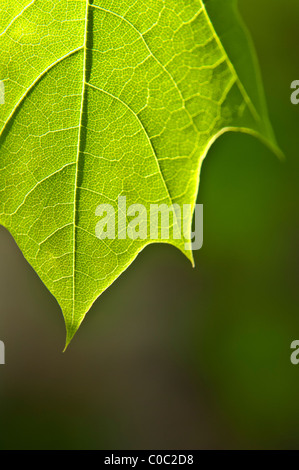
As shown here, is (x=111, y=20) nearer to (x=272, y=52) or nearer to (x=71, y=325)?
(x=71, y=325)

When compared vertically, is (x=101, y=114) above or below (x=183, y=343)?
above

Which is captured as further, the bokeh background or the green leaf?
the bokeh background

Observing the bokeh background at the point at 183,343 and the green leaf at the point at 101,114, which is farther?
the bokeh background at the point at 183,343

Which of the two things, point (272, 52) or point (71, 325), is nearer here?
point (71, 325)

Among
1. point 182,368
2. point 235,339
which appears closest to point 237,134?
point 235,339
